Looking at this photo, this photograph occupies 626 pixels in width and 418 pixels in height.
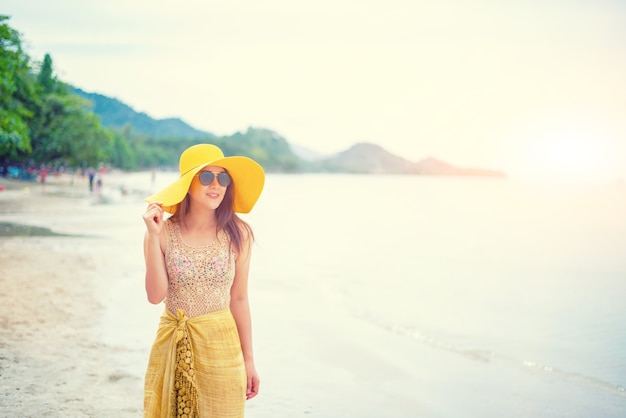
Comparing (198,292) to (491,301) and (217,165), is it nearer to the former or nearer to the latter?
(217,165)

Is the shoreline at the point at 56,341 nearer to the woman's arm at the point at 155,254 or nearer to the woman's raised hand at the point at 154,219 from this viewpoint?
the woman's arm at the point at 155,254

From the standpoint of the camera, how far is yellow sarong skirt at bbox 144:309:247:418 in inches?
101

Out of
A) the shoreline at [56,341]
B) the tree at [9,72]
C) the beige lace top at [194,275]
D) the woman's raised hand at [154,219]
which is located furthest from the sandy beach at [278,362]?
the tree at [9,72]

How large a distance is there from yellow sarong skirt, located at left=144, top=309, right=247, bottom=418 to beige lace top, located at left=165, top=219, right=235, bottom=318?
2.5 inches

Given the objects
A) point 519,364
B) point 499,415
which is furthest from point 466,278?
point 499,415

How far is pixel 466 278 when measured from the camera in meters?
17.0

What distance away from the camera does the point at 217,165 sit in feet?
9.26

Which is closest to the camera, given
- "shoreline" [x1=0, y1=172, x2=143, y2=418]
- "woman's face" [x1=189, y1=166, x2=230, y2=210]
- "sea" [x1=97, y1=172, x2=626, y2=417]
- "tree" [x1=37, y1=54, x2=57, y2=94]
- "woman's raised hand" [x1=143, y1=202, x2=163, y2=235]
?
"woman's raised hand" [x1=143, y1=202, x2=163, y2=235]

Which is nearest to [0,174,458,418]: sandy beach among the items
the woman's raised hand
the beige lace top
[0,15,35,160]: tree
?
the beige lace top

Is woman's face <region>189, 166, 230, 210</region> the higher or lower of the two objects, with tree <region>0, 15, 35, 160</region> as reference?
lower

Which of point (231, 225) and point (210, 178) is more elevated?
point (210, 178)

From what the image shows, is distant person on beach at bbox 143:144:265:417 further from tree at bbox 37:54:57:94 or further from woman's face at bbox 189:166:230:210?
tree at bbox 37:54:57:94

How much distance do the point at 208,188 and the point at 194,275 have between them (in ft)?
1.44

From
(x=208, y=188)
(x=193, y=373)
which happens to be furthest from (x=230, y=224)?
(x=193, y=373)
